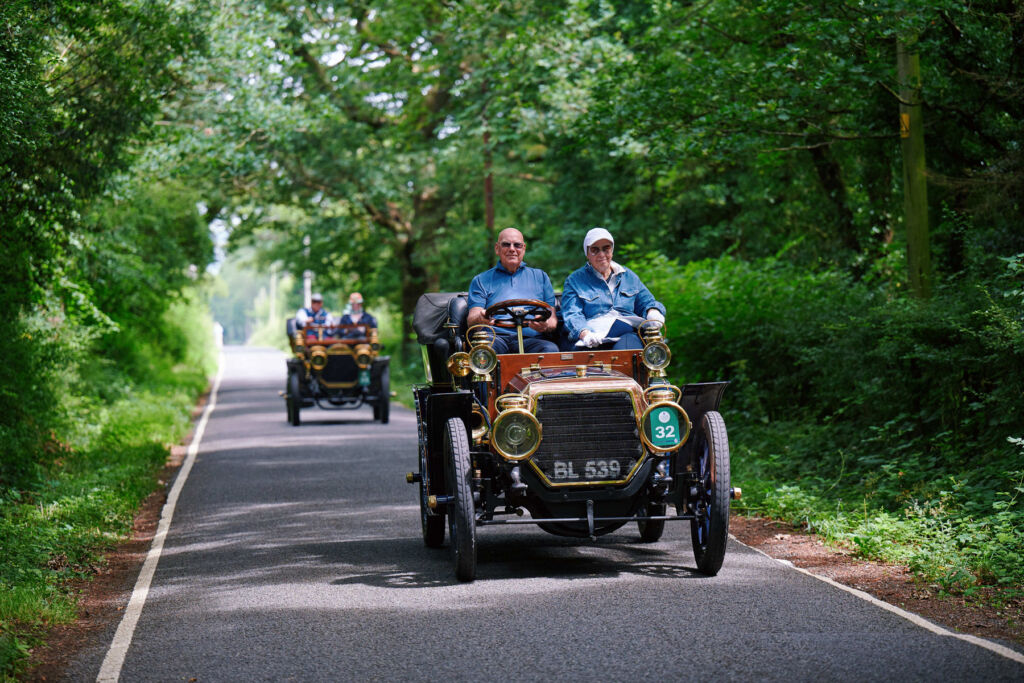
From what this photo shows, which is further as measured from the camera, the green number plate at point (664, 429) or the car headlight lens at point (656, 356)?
the car headlight lens at point (656, 356)

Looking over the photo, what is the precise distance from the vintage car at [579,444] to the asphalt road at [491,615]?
407 mm

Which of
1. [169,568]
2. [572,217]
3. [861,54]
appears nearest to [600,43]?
[572,217]

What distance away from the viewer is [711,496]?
724 centimetres

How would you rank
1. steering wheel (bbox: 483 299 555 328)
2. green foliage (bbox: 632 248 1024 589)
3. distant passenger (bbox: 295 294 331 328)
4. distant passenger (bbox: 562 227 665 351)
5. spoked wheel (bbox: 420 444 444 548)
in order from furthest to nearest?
distant passenger (bbox: 295 294 331 328) → spoked wheel (bbox: 420 444 444 548) → green foliage (bbox: 632 248 1024 589) → distant passenger (bbox: 562 227 665 351) → steering wheel (bbox: 483 299 555 328)

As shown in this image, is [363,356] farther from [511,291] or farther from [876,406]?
[511,291]

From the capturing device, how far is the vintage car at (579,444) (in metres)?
7.20

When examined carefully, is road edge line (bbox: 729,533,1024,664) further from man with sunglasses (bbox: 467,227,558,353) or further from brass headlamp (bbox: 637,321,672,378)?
man with sunglasses (bbox: 467,227,558,353)

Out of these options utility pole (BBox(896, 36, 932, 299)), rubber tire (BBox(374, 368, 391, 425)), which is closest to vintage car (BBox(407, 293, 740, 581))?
utility pole (BBox(896, 36, 932, 299))

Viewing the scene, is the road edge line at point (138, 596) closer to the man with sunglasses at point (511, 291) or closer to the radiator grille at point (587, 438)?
the radiator grille at point (587, 438)

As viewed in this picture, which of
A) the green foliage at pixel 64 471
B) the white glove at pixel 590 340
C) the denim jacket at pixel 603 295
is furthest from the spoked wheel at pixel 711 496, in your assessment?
the green foliage at pixel 64 471

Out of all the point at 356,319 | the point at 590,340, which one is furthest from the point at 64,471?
the point at 356,319

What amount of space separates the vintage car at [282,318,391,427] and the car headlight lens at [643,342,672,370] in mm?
12223

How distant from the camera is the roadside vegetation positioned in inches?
367

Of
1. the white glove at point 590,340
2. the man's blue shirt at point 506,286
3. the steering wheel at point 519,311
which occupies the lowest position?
the white glove at point 590,340
